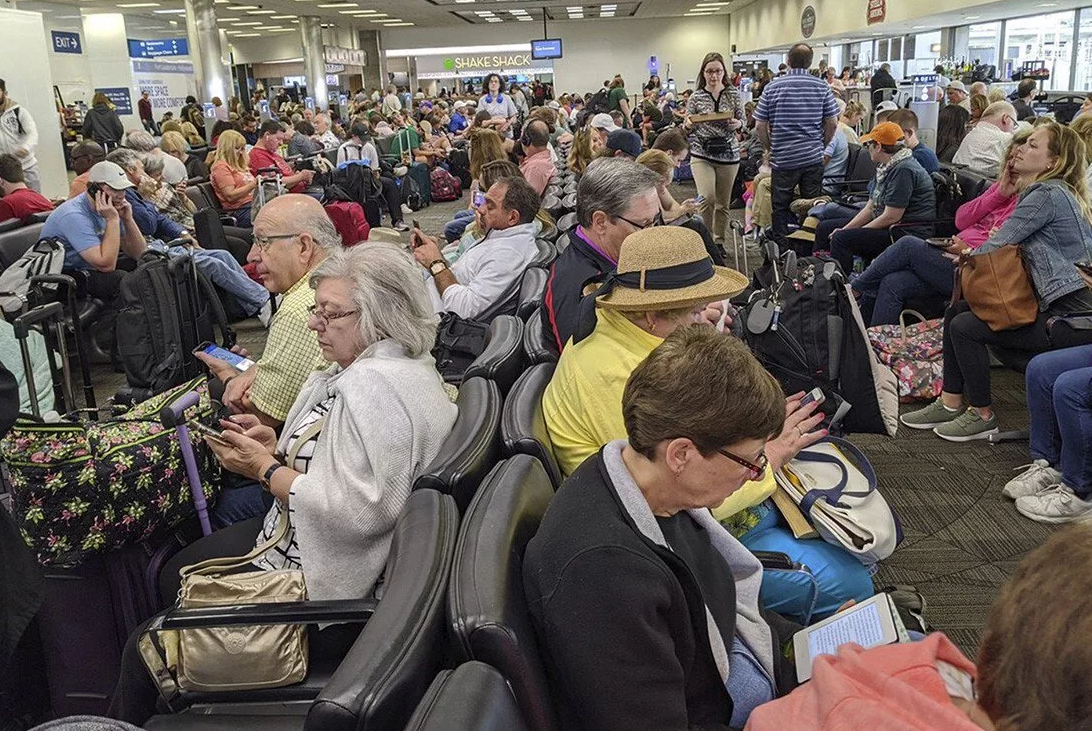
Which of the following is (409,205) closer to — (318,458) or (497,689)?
(318,458)

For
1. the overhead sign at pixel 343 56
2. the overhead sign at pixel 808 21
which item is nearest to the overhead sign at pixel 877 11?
the overhead sign at pixel 808 21

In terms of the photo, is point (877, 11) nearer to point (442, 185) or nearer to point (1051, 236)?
point (442, 185)

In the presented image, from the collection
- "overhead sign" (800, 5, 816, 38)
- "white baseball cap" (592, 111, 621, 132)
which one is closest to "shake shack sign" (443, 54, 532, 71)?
"overhead sign" (800, 5, 816, 38)

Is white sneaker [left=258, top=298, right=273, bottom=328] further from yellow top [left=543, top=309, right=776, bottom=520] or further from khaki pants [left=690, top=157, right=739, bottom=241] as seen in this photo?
yellow top [left=543, top=309, right=776, bottom=520]

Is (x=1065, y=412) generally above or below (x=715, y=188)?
below

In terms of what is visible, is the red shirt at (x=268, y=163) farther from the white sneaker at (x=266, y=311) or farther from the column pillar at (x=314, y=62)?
the column pillar at (x=314, y=62)

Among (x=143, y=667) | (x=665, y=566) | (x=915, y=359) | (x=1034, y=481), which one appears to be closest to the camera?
(x=665, y=566)

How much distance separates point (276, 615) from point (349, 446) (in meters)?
0.38

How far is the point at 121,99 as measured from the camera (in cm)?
2017

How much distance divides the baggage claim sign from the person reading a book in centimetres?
3171

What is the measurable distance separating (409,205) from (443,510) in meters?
11.8

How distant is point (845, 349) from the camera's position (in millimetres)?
3283

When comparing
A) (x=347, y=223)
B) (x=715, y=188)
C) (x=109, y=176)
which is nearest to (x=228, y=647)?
(x=109, y=176)

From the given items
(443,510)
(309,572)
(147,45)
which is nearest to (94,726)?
(443,510)
